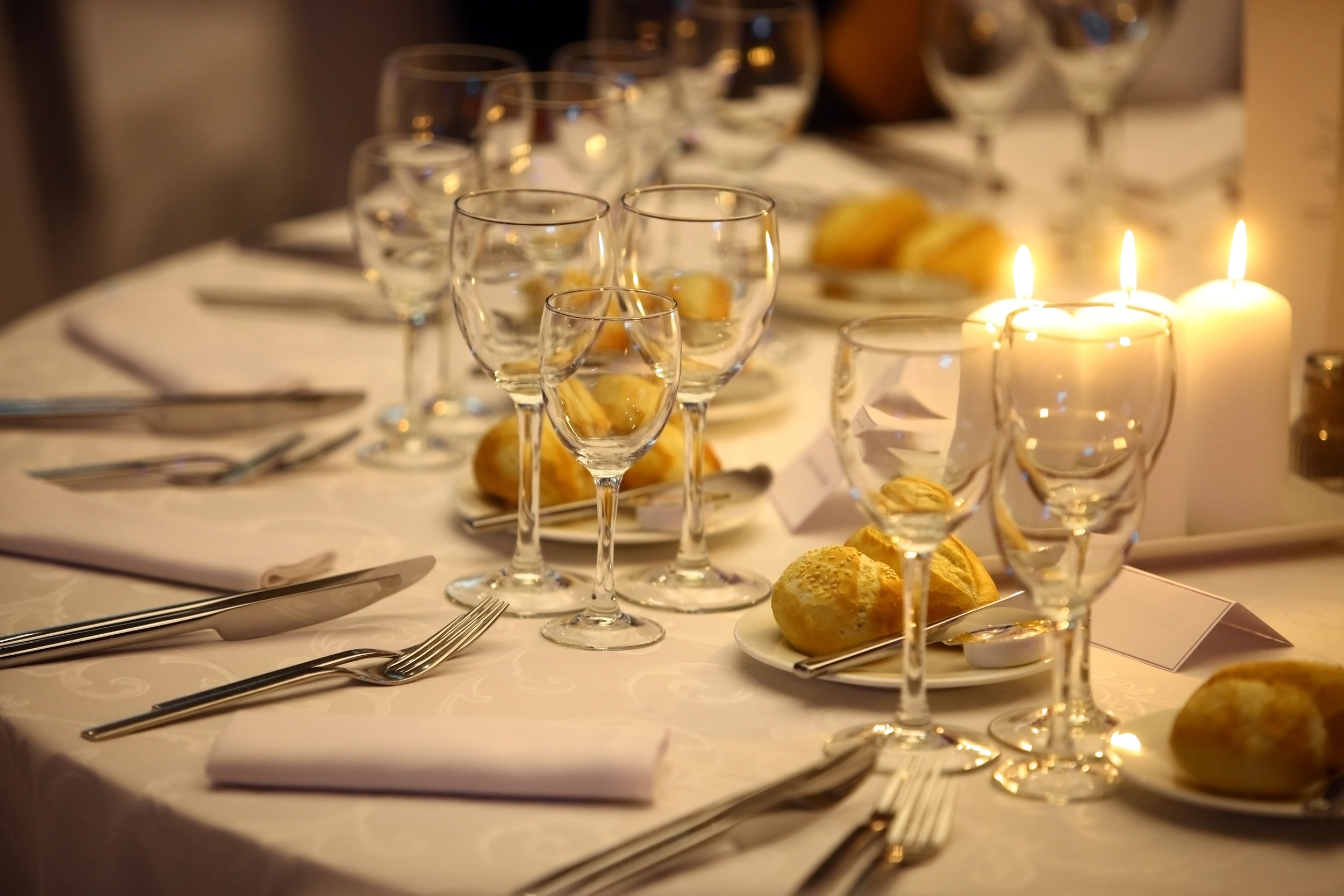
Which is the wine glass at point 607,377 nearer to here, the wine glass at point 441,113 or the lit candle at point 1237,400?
the lit candle at point 1237,400

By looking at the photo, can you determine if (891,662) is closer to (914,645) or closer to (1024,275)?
(914,645)

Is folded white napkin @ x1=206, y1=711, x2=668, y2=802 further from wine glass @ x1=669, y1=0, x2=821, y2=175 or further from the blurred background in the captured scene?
the blurred background

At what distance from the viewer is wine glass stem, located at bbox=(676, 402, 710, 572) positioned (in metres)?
1.19

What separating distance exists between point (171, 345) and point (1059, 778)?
3.87 ft

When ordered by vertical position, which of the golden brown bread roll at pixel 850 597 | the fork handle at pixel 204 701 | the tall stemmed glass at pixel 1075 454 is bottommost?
the fork handle at pixel 204 701

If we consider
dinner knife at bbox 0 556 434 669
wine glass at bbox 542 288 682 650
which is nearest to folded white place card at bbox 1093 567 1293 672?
wine glass at bbox 542 288 682 650

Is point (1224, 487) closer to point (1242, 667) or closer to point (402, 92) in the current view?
point (1242, 667)

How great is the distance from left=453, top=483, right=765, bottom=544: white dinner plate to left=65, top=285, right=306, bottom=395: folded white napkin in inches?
16.2

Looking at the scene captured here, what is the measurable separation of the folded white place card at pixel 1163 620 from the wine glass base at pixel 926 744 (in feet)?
0.60

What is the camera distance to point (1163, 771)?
88 centimetres

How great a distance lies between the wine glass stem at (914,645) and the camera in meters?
0.91

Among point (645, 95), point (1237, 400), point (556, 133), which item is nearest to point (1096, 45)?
point (645, 95)

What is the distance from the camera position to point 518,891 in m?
0.79

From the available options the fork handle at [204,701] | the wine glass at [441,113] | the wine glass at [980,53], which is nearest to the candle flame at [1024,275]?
the fork handle at [204,701]
